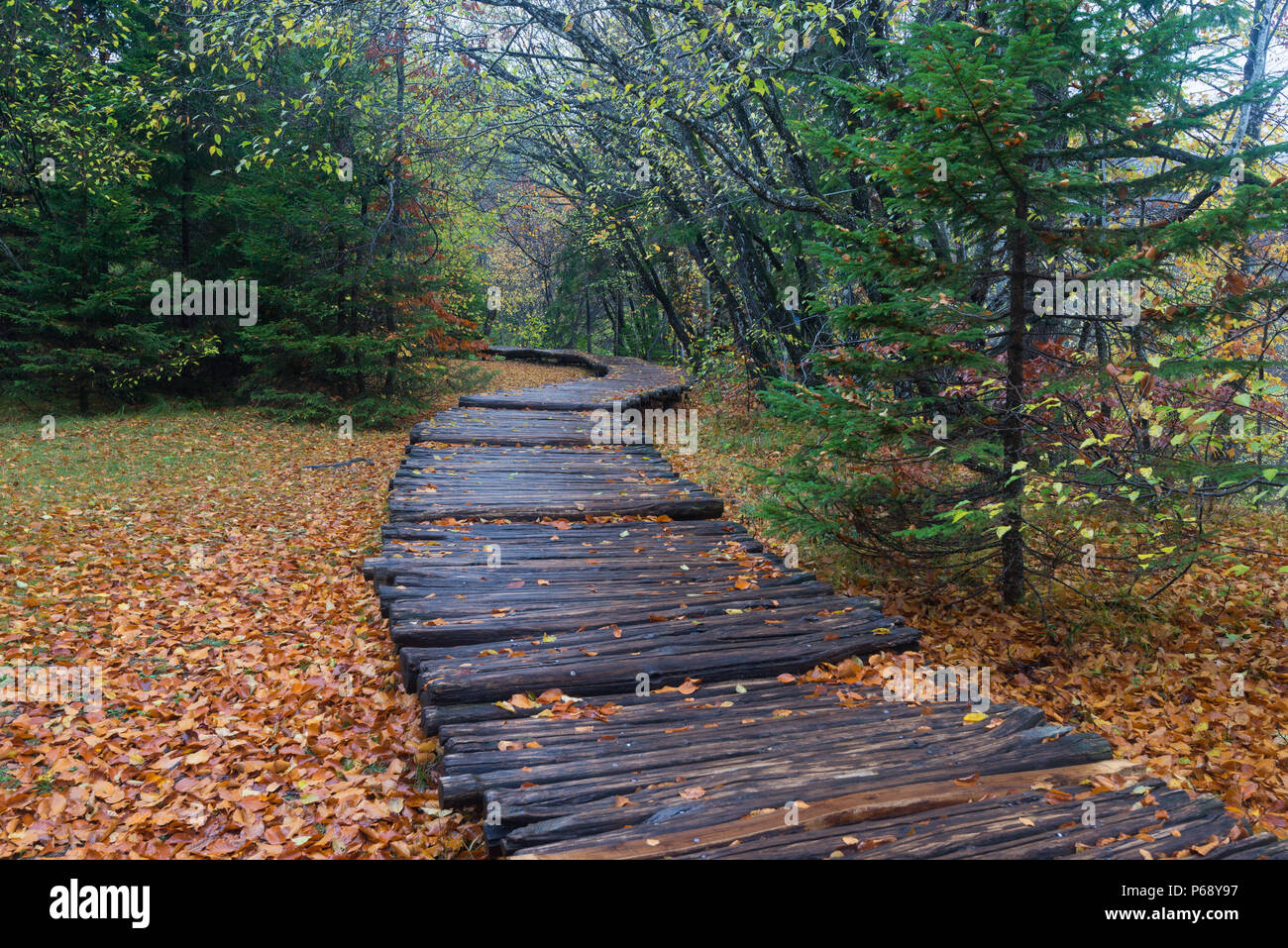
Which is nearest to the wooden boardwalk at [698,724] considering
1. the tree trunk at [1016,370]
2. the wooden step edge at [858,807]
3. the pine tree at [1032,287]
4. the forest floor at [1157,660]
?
the wooden step edge at [858,807]

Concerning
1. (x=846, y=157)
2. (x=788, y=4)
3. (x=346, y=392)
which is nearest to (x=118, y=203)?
(x=346, y=392)

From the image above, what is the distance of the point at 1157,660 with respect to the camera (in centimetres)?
539

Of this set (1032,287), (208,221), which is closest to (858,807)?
(1032,287)

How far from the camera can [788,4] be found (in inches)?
244

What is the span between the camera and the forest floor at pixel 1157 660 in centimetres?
429

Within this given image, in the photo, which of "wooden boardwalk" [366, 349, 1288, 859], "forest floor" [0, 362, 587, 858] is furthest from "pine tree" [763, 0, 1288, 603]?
"forest floor" [0, 362, 587, 858]

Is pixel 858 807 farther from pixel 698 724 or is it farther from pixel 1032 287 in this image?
pixel 1032 287

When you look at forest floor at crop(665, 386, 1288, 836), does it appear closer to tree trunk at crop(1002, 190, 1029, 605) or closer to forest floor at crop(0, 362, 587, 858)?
tree trunk at crop(1002, 190, 1029, 605)

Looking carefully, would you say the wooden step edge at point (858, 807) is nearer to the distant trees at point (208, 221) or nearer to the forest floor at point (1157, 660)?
the forest floor at point (1157, 660)

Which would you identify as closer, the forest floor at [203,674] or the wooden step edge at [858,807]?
the wooden step edge at [858,807]

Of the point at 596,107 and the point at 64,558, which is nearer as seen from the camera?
the point at 64,558

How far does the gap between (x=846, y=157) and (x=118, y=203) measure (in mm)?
13324
